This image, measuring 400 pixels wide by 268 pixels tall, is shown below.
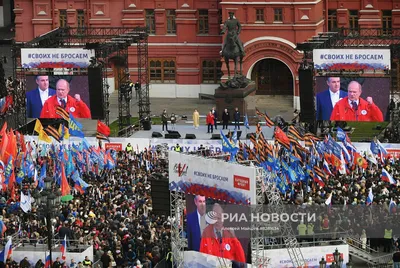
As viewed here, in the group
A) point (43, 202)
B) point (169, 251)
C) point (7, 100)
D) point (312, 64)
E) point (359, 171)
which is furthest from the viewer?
point (7, 100)

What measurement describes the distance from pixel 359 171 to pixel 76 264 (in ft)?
55.9

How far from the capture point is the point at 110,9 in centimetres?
9769

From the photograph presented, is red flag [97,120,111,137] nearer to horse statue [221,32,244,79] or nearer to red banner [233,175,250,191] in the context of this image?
horse statue [221,32,244,79]

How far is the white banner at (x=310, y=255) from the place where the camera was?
57094 mm

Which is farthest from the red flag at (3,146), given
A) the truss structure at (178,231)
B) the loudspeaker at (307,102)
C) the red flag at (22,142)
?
the loudspeaker at (307,102)

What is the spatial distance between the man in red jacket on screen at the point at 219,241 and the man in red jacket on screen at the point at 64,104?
29420 mm

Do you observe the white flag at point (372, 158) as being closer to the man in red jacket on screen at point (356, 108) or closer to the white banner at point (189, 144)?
the white banner at point (189, 144)

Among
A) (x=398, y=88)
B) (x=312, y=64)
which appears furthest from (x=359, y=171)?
(x=398, y=88)

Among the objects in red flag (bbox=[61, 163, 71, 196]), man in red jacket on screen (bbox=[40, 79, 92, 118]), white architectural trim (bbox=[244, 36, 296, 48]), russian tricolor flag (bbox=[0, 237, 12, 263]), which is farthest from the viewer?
white architectural trim (bbox=[244, 36, 296, 48])

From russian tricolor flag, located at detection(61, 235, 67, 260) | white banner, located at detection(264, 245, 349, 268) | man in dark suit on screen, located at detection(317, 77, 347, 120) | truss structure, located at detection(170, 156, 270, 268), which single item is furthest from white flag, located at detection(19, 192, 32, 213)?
man in dark suit on screen, located at detection(317, 77, 347, 120)

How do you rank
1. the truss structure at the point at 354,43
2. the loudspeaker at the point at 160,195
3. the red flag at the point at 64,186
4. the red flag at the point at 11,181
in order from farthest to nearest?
the truss structure at the point at 354,43 → the red flag at the point at 11,181 → the red flag at the point at 64,186 → the loudspeaker at the point at 160,195

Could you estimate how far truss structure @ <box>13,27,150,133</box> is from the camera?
85.0m

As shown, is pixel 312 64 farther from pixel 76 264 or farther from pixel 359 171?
pixel 76 264

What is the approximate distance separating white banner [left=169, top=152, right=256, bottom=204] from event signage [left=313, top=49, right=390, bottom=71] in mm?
26074
